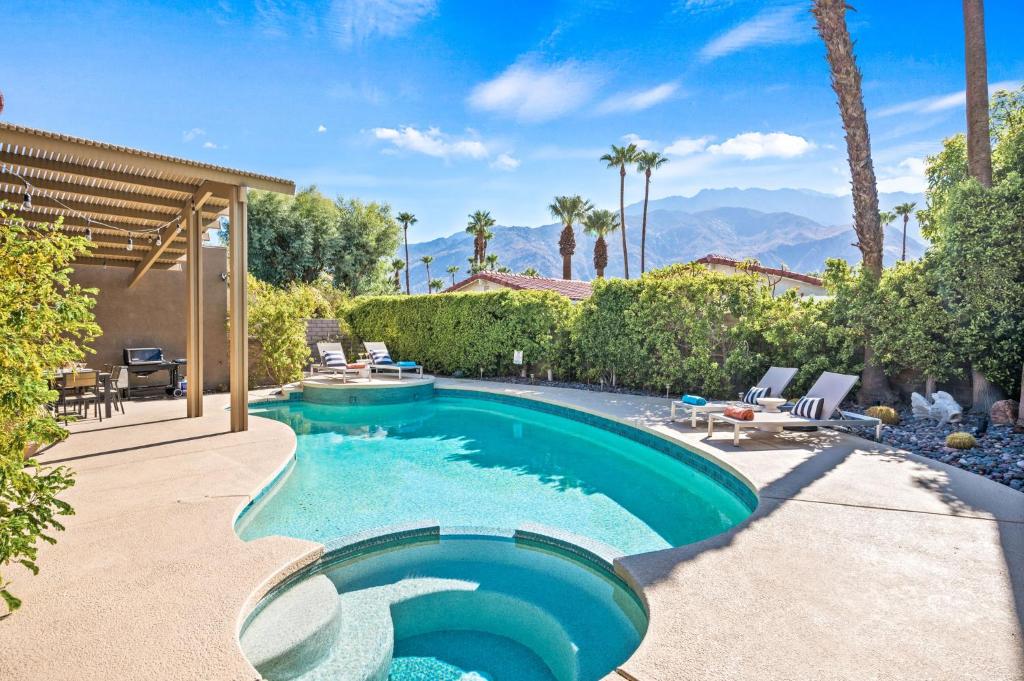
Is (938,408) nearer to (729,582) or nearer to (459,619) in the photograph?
(729,582)

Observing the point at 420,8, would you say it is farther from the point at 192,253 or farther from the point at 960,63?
the point at 960,63

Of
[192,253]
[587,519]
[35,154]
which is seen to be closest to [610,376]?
[587,519]

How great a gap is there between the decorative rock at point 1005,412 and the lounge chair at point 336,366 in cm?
1234

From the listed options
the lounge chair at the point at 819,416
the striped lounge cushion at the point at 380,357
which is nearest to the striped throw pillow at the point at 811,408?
the lounge chair at the point at 819,416

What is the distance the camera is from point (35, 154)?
6781 mm

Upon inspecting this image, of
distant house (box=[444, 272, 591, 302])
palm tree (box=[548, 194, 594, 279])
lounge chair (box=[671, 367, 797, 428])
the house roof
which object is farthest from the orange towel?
palm tree (box=[548, 194, 594, 279])

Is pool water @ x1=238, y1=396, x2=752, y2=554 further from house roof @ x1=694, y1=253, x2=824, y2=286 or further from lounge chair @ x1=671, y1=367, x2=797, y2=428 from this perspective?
house roof @ x1=694, y1=253, x2=824, y2=286

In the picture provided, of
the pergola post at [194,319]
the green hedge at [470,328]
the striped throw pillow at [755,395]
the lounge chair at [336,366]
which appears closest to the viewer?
the pergola post at [194,319]

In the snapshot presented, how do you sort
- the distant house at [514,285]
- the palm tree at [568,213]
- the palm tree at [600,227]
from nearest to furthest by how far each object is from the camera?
the distant house at [514,285], the palm tree at [600,227], the palm tree at [568,213]

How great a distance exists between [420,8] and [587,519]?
38.9 ft

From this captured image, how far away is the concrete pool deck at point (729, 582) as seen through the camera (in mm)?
2547

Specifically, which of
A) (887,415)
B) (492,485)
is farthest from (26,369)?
(887,415)

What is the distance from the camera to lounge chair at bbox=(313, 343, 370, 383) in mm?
13844

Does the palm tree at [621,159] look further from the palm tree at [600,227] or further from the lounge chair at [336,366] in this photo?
the lounge chair at [336,366]
